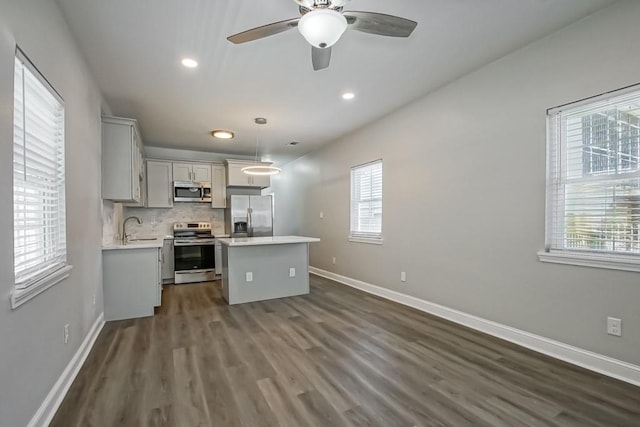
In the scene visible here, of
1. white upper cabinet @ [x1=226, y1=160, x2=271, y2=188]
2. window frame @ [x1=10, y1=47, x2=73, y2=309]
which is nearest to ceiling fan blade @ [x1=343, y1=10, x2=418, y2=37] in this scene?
window frame @ [x1=10, y1=47, x2=73, y2=309]

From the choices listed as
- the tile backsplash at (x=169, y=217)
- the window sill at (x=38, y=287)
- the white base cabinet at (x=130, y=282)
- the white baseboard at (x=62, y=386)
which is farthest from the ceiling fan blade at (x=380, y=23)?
the tile backsplash at (x=169, y=217)

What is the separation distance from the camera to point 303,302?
4277 mm

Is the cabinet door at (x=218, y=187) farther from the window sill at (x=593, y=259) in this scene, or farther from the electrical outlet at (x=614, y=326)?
the electrical outlet at (x=614, y=326)

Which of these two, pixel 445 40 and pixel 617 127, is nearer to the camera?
Result: pixel 617 127

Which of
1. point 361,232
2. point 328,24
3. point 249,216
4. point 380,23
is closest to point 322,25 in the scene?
point 328,24

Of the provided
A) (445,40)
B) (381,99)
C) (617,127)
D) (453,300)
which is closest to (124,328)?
(453,300)

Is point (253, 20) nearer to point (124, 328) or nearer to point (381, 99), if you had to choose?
Answer: point (381, 99)

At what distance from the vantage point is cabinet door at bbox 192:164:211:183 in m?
6.24

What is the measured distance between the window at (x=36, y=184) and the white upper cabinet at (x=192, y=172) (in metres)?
3.93

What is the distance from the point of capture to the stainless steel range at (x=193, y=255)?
5730 millimetres

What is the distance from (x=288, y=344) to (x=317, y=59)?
2429 mm

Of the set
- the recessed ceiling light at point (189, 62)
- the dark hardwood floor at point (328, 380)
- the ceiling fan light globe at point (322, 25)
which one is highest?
the recessed ceiling light at point (189, 62)

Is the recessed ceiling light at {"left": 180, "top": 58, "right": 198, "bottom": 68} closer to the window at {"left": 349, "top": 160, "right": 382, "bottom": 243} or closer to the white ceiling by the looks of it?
the white ceiling

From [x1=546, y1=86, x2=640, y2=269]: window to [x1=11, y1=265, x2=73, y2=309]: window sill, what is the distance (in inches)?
141
